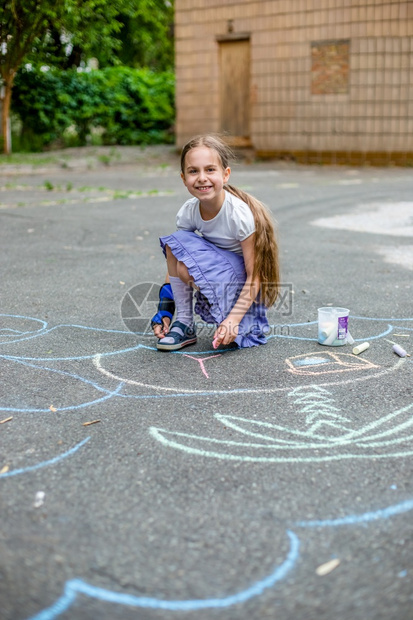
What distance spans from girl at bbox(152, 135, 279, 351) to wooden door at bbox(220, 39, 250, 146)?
10.1m

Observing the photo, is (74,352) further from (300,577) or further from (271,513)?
(300,577)

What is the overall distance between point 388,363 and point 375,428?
717 millimetres

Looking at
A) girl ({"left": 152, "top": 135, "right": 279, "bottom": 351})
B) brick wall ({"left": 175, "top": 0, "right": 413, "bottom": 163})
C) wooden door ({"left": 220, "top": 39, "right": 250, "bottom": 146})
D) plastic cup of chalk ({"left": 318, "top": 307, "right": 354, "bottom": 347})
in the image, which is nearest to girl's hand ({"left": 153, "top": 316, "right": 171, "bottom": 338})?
girl ({"left": 152, "top": 135, "right": 279, "bottom": 351})

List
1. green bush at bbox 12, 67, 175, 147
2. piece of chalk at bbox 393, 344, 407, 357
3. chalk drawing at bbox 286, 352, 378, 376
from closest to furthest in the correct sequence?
chalk drawing at bbox 286, 352, 378, 376 < piece of chalk at bbox 393, 344, 407, 357 < green bush at bbox 12, 67, 175, 147

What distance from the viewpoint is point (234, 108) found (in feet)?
44.0

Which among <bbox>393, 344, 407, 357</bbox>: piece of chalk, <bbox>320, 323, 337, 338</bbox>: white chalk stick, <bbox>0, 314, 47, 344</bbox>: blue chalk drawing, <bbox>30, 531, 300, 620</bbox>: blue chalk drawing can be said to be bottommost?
<bbox>30, 531, 300, 620</bbox>: blue chalk drawing

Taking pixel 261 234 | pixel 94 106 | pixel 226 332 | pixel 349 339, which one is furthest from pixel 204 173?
pixel 94 106

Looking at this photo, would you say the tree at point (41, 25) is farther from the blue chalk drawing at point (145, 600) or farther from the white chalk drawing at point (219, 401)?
the blue chalk drawing at point (145, 600)

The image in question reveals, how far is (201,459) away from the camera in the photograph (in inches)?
82.7

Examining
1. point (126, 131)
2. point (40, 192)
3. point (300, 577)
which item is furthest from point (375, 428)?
point (126, 131)

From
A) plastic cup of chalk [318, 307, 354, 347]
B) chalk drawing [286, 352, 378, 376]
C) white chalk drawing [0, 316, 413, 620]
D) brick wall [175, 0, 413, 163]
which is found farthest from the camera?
brick wall [175, 0, 413, 163]

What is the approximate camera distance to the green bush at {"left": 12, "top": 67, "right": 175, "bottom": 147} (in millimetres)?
16578

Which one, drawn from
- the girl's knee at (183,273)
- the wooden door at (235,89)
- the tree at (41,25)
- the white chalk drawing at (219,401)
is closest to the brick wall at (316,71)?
the wooden door at (235,89)

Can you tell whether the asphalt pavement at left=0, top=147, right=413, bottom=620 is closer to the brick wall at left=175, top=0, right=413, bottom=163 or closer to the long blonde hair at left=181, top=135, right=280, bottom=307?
the long blonde hair at left=181, top=135, right=280, bottom=307
